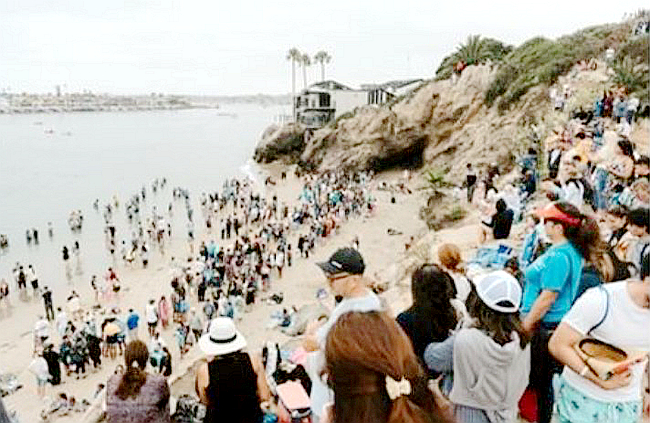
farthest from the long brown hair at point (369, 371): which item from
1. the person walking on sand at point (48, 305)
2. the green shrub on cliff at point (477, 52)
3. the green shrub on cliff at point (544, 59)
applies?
the green shrub on cliff at point (477, 52)

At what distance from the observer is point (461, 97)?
35.8m

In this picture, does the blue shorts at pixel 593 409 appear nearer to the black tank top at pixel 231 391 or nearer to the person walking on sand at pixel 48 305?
the black tank top at pixel 231 391

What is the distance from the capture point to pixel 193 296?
723 inches

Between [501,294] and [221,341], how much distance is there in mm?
1460

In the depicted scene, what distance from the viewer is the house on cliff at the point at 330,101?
2058 inches

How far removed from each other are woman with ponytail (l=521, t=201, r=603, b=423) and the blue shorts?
21.9 inches

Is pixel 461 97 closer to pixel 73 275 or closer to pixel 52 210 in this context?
pixel 73 275

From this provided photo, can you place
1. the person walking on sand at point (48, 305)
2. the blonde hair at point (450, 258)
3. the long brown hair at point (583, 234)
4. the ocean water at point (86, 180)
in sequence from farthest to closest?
the ocean water at point (86, 180) → the person walking on sand at point (48, 305) → the blonde hair at point (450, 258) → the long brown hair at point (583, 234)

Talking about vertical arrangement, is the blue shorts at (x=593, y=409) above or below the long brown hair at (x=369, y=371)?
below

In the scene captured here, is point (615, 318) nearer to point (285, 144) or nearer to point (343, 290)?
point (343, 290)

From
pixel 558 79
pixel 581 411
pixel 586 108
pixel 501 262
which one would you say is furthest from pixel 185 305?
pixel 558 79

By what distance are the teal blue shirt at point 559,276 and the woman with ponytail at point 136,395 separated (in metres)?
2.17

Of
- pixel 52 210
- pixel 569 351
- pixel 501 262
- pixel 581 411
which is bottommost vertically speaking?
pixel 52 210

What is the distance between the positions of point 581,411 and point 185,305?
47.5 ft
